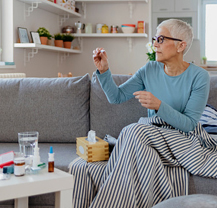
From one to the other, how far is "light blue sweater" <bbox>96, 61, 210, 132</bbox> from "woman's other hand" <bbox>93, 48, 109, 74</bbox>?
4 cm

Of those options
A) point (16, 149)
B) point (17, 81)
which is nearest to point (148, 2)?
point (17, 81)

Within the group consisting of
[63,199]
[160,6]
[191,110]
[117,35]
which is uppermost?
[160,6]

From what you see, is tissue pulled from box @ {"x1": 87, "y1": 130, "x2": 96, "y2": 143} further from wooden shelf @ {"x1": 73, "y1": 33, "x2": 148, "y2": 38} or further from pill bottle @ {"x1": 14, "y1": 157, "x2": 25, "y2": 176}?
wooden shelf @ {"x1": 73, "y1": 33, "x2": 148, "y2": 38}

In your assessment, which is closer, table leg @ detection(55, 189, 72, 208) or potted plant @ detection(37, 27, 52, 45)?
table leg @ detection(55, 189, 72, 208)

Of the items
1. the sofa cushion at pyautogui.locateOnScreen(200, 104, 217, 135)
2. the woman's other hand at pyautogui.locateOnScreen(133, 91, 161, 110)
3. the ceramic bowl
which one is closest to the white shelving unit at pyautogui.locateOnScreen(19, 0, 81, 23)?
the ceramic bowl

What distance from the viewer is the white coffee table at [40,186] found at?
121 cm

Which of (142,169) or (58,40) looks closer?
(142,169)

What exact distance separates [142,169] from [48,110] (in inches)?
35.4

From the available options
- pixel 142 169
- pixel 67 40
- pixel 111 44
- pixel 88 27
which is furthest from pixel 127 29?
pixel 142 169

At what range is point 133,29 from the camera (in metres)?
5.52

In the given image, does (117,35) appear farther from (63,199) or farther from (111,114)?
(63,199)

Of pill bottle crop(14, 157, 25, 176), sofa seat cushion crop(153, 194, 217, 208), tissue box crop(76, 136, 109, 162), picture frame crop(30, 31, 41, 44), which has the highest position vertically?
picture frame crop(30, 31, 41, 44)

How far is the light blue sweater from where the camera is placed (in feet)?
6.04

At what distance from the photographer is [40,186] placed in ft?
4.15
